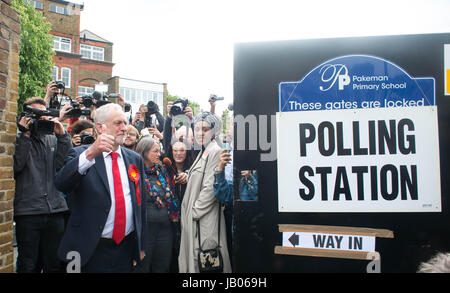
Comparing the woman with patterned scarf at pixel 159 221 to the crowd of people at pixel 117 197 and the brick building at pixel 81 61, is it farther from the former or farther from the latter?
the brick building at pixel 81 61

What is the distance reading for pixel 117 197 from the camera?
2652 mm

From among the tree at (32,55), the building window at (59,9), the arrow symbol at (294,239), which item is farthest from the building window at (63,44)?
the arrow symbol at (294,239)

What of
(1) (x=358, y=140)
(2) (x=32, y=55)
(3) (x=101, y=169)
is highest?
(2) (x=32, y=55)

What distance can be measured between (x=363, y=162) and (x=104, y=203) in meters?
2.10

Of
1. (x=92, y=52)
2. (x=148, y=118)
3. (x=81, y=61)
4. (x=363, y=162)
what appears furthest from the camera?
(x=92, y=52)

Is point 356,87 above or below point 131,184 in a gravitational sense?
above

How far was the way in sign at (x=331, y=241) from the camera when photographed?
2.43 m

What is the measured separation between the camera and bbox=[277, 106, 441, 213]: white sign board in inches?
95.0

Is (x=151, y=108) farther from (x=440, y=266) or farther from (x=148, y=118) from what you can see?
(x=440, y=266)

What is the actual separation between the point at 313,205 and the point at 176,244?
1741mm

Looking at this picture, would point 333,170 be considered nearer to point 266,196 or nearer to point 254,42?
point 266,196

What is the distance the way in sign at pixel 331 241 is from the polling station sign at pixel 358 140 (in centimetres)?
20

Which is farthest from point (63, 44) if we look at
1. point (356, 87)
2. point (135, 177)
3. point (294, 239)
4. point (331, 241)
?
point (331, 241)

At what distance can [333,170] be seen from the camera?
245cm
